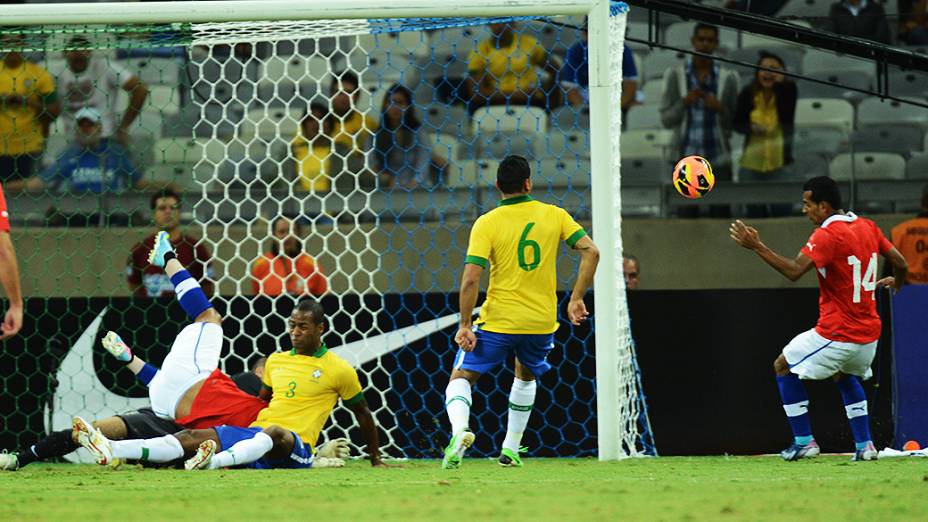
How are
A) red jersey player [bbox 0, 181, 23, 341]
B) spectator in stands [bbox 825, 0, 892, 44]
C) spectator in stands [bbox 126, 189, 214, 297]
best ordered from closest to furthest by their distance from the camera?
red jersey player [bbox 0, 181, 23, 341] < spectator in stands [bbox 126, 189, 214, 297] < spectator in stands [bbox 825, 0, 892, 44]

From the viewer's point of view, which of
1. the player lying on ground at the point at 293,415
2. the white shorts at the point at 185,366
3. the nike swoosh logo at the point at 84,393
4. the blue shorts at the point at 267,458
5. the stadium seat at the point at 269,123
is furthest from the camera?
the stadium seat at the point at 269,123

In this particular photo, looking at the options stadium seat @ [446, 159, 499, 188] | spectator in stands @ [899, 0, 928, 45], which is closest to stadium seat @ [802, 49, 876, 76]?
spectator in stands @ [899, 0, 928, 45]

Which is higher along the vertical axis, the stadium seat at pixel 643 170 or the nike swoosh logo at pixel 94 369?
the stadium seat at pixel 643 170

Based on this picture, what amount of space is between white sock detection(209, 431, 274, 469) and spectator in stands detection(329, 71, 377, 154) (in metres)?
3.07

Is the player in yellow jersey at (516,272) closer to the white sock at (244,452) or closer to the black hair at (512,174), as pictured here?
the black hair at (512,174)

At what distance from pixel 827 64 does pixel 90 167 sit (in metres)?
6.59

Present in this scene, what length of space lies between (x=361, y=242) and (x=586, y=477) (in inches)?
168

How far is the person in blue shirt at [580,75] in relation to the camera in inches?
371

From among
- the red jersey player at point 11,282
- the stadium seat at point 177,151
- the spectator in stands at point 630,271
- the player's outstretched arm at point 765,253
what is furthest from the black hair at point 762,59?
the red jersey player at point 11,282

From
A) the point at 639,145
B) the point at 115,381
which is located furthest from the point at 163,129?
the point at 639,145

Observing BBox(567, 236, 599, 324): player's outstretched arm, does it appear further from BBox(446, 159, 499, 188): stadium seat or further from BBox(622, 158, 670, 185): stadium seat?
BBox(622, 158, 670, 185): stadium seat

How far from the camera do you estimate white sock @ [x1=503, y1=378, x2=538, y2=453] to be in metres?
7.28

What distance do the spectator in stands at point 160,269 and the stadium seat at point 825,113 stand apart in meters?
5.13

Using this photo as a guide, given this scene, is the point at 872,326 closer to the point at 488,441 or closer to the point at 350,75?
the point at 488,441
